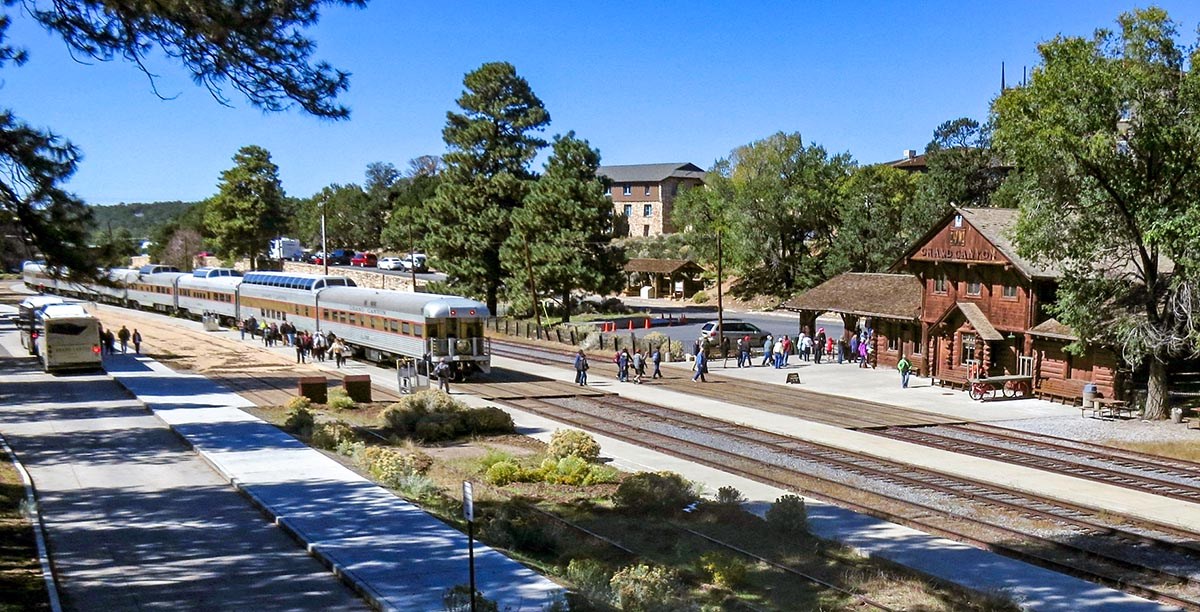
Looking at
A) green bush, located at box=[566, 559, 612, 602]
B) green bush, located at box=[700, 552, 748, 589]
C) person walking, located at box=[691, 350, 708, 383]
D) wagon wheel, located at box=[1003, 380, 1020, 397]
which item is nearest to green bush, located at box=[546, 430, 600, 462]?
green bush, located at box=[700, 552, 748, 589]

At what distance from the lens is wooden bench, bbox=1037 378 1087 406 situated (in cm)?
3256

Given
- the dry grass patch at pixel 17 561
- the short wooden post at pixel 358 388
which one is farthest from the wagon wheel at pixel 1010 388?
the dry grass patch at pixel 17 561

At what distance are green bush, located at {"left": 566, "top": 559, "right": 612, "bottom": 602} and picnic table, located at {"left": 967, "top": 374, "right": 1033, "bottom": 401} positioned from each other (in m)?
23.6

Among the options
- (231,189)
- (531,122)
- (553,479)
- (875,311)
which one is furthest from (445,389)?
(231,189)

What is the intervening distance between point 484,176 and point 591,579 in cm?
5143

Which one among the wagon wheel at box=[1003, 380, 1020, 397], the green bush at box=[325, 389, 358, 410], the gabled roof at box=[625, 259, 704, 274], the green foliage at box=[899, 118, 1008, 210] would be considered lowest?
the green bush at box=[325, 389, 358, 410]

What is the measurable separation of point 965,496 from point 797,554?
20.0ft

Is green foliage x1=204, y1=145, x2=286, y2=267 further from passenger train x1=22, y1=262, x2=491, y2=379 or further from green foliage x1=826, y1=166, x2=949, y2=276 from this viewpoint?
green foliage x1=826, y1=166, x2=949, y2=276

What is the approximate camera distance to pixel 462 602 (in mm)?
11312

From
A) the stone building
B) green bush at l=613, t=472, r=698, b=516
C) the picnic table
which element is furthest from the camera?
the stone building

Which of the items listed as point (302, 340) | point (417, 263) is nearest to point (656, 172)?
point (417, 263)

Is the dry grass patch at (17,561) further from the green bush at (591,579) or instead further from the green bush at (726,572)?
the green bush at (726,572)

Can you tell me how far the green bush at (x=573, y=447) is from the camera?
23.3 meters

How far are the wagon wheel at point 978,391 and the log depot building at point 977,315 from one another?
131 cm
